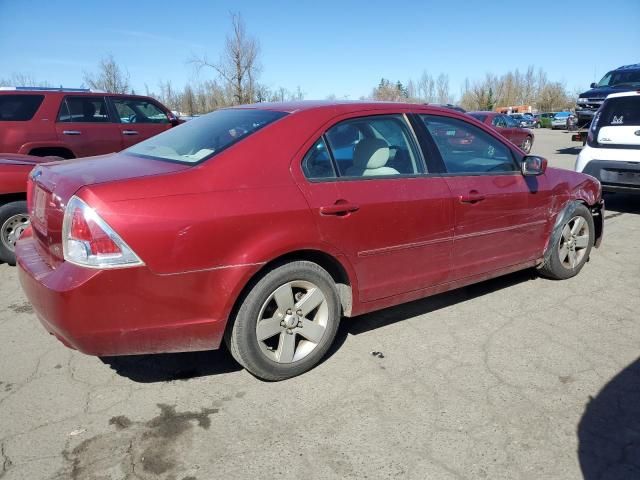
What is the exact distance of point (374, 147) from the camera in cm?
345

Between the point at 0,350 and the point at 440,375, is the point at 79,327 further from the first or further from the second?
the point at 440,375

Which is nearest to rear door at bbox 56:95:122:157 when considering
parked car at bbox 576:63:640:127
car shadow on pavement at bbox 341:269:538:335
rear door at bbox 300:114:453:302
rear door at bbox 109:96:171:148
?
rear door at bbox 109:96:171:148

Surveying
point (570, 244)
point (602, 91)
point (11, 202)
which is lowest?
point (570, 244)

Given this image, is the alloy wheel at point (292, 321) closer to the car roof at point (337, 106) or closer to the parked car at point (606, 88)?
the car roof at point (337, 106)

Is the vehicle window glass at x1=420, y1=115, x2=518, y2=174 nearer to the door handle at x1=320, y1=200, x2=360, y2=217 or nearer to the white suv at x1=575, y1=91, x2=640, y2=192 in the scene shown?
the door handle at x1=320, y1=200, x2=360, y2=217

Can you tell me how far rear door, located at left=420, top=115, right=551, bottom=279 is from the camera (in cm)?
371

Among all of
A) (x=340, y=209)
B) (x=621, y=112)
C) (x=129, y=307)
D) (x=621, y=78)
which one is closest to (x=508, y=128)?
(x=621, y=78)

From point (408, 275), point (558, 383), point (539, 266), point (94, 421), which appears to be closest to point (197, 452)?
point (94, 421)

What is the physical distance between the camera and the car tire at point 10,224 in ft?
16.2

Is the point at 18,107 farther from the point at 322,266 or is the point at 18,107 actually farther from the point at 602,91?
the point at 602,91

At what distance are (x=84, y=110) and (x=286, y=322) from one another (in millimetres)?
6823

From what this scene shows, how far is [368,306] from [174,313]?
1.31 m

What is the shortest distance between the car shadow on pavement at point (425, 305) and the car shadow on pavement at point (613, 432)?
1440 mm

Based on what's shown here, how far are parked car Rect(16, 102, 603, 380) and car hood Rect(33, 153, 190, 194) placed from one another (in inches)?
0.6
